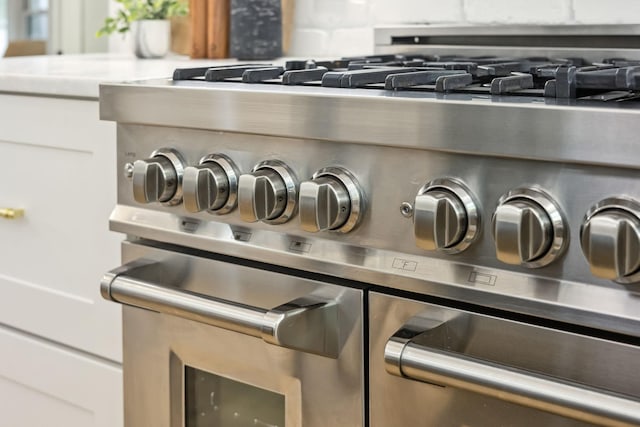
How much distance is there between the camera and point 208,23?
1.88 m

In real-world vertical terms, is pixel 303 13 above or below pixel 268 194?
above

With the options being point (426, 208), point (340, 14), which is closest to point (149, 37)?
point (340, 14)

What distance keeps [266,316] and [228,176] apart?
0.16 m

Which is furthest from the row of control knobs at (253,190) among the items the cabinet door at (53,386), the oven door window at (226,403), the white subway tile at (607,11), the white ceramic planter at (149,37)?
the white ceramic planter at (149,37)

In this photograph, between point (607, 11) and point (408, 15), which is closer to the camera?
point (607, 11)

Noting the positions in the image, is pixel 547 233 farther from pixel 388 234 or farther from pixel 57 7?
pixel 57 7

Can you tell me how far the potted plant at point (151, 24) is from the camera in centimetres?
195

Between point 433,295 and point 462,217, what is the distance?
93 mm

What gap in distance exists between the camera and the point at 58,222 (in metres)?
1.37

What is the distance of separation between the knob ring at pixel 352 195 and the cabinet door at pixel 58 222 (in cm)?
52

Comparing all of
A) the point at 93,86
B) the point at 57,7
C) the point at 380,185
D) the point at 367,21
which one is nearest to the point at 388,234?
the point at 380,185

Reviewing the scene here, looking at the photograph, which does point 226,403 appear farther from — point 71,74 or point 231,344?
point 71,74

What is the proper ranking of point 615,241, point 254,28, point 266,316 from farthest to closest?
point 254,28, point 266,316, point 615,241

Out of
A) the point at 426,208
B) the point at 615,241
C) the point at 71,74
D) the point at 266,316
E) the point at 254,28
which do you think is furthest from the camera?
the point at 254,28
